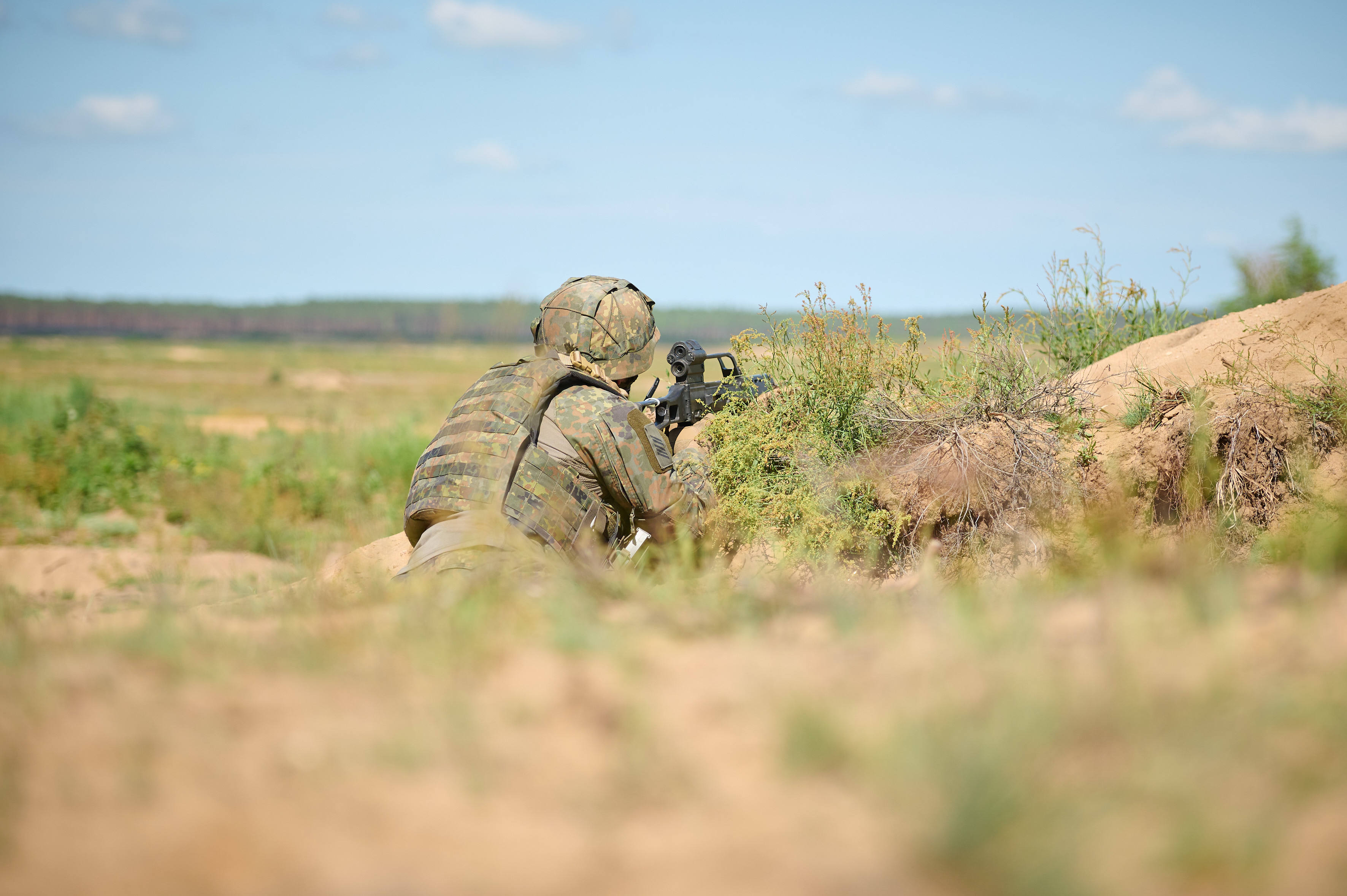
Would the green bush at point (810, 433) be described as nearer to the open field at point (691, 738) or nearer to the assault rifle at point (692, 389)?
the assault rifle at point (692, 389)

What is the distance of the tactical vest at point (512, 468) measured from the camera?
4316 millimetres

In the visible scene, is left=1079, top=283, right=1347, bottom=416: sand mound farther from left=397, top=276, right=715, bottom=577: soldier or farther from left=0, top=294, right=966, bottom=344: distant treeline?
left=0, top=294, right=966, bottom=344: distant treeline

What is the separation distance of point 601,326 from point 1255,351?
3449 millimetres

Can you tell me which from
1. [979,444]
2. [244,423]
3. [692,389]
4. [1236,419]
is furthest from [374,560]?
[244,423]

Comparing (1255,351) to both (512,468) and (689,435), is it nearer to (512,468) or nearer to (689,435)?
(689,435)

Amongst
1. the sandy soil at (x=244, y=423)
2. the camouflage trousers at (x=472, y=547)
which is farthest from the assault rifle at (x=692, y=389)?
the sandy soil at (x=244, y=423)

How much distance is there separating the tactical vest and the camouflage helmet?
1.04 ft

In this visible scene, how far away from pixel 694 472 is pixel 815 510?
660 mm

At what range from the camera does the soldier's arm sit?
4395mm

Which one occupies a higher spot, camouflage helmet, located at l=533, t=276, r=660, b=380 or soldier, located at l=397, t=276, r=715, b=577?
camouflage helmet, located at l=533, t=276, r=660, b=380

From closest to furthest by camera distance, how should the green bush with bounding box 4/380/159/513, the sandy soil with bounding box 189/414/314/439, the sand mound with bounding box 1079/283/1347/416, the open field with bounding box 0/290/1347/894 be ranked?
the open field with bounding box 0/290/1347/894 < the sand mound with bounding box 1079/283/1347/416 < the green bush with bounding box 4/380/159/513 < the sandy soil with bounding box 189/414/314/439

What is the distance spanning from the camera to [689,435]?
5.23m

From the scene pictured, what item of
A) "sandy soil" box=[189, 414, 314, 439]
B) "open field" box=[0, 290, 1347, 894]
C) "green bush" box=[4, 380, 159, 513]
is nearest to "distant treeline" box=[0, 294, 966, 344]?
"sandy soil" box=[189, 414, 314, 439]

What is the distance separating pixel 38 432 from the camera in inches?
421
